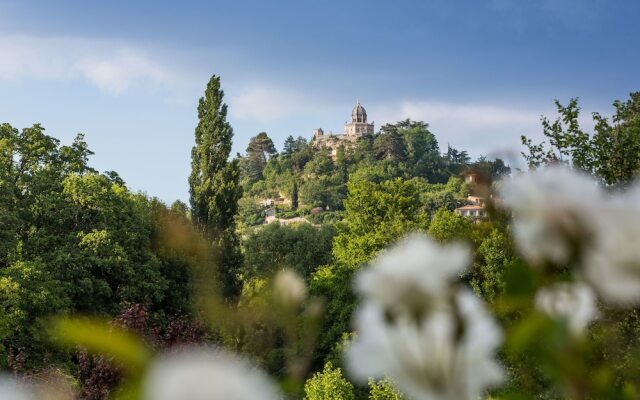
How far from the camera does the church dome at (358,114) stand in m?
120

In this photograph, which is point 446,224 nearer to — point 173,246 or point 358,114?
point 173,246

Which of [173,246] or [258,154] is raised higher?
[258,154]

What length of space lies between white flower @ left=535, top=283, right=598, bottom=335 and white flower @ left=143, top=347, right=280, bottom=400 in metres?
0.26

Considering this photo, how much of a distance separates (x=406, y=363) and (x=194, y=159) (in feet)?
82.3

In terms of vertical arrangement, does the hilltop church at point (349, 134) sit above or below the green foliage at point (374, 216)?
above

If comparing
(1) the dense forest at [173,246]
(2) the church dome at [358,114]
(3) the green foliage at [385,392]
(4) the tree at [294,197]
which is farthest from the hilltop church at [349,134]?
(3) the green foliage at [385,392]

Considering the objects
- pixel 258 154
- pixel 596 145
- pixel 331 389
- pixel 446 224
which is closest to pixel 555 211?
pixel 596 145

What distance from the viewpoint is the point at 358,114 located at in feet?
392

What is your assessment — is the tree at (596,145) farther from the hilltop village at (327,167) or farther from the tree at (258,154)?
the tree at (258,154)

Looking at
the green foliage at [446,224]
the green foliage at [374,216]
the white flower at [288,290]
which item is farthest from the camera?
the green foliage at [374,216]

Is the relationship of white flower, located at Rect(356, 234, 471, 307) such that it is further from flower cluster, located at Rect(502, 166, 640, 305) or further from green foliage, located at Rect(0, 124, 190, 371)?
green foliage, located at Rect(0, 124, 190, 371)

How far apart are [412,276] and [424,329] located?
0.13 feet

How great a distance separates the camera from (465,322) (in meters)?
0.53

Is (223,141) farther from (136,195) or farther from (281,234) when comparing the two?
(281,234)
